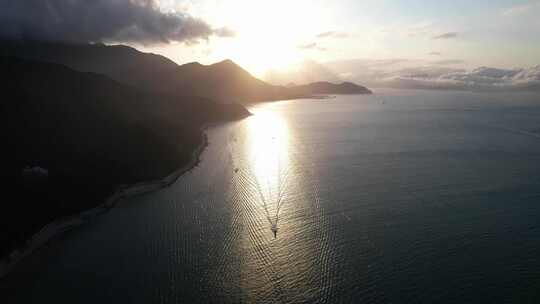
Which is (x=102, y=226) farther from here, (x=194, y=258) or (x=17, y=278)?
(x=194, y=258)

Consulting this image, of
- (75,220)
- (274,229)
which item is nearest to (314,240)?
(274,229)

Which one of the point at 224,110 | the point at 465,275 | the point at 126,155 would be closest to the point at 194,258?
the point at 465,275

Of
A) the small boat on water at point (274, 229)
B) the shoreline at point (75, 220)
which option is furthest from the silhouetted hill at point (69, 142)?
the small boat on water at point (274, 229)

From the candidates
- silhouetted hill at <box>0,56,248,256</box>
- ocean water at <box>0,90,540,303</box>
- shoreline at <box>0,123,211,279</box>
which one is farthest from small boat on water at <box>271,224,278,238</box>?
silhouetted hill at <box>0,56,248,256</box>

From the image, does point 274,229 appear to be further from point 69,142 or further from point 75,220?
point 69,142

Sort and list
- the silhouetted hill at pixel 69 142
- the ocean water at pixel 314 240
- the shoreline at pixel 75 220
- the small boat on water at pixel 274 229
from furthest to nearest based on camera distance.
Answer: the silhouetted hill at pixel 69 142 → the small boat on water at pixel 274 229 → the shoreline at pixel 75 220 → the ocean water at pixel 314 240

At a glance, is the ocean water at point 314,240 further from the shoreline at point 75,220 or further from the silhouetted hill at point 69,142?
the silhouetted hill at point 69,142
